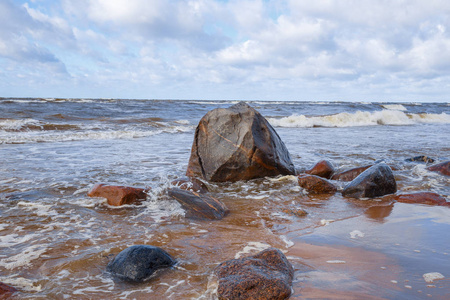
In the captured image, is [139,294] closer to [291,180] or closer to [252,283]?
[252,283]

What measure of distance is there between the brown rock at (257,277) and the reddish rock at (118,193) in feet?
6.52

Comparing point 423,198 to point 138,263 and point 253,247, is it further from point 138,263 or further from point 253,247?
point 138,263

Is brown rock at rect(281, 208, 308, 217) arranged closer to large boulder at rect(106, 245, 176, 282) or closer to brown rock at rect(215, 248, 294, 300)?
brown rock at rect(215, 248, 294, 300)

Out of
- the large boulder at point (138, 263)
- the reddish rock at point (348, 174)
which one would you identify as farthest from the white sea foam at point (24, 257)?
the reddish rock at point (348, 174)

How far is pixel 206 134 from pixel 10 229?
10.2 ft

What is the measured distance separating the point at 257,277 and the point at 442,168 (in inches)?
206

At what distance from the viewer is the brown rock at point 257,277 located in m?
1.93

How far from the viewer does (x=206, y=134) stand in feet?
18.0

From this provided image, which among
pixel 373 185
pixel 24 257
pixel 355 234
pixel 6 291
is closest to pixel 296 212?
pixel 355 234

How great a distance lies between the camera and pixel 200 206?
3631mm

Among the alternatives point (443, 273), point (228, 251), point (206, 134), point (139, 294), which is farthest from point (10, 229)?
point (443, 273)

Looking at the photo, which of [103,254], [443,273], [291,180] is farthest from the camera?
[291,180]

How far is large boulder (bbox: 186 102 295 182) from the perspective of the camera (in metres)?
5.15

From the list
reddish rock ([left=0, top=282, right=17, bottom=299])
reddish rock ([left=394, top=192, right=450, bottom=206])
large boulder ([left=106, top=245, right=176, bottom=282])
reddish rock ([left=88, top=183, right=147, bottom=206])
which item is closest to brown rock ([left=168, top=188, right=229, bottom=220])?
reddish rock ([left=88, top=183, right=147, bottom=206])
